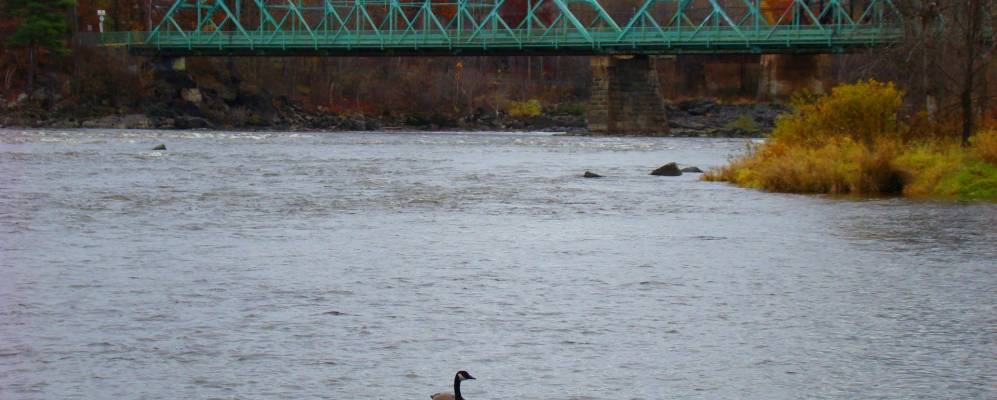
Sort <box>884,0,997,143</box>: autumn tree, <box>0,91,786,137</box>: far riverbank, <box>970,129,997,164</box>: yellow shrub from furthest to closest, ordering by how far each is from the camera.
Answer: <box>0,91,786,137</box>: far riverbank, <box>884,0,997,143</box>: autumn tree, <box>970,129,997,164</box>: yellow shrub

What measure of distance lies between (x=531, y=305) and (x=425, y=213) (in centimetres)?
1434

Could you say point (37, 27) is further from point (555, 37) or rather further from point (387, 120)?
point (555, 37)

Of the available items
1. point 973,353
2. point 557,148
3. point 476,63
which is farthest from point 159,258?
point 476,63

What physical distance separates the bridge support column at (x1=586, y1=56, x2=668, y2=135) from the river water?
66.3m

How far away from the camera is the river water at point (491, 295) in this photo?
15070 millimetres

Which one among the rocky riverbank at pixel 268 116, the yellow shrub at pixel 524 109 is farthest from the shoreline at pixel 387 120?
the yellow shrub at pixel 524 109

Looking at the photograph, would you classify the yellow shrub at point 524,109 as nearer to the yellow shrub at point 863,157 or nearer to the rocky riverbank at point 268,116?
the rocky riverbank at point 268,116

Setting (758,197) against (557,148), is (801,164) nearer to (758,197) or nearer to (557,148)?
(758,197)

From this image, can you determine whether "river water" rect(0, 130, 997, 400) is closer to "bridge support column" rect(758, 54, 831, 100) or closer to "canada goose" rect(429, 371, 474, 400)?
"canada goose" rect(429, 371, 474, 400)

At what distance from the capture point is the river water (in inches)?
593

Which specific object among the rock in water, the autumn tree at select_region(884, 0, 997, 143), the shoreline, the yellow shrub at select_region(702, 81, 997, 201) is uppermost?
the autumn tree at select_region(884, 0, 997, 143)

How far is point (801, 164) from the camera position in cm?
4106

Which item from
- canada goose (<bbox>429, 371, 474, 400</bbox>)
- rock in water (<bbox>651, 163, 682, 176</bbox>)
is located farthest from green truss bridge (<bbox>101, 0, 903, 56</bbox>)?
canada goose (<bbox>429, 371, 474, 400</bbox>)

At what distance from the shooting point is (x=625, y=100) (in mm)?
106062
